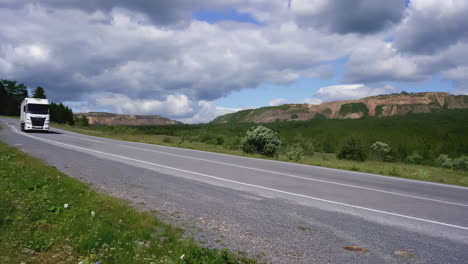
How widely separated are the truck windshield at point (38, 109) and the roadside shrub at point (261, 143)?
2096 cm

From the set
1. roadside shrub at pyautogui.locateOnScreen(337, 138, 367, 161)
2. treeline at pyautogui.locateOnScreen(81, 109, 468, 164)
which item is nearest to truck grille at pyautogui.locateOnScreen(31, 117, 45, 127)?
treeline at pyautogui.locateOnScreen(81, 109, 468, 164)

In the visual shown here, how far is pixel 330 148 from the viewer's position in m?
73.1

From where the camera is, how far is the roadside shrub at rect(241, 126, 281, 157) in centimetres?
2920

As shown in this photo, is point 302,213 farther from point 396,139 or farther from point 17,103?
point 17,103

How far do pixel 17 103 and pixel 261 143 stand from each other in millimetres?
111586

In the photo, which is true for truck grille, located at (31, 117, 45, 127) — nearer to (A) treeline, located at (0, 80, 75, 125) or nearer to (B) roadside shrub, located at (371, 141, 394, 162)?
(B) roadside shrub, located at (371, 141, 394, 162)

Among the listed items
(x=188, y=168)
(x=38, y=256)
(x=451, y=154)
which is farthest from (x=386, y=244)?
(x=451, y=154)

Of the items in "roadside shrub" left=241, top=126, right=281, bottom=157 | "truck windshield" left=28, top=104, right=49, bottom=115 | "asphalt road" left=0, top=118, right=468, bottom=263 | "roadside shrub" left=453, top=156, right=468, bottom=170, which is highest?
"truck windshield" left=28, top=104, right=49, bottom=115

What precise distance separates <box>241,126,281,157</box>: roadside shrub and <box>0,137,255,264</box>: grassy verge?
23.1 m

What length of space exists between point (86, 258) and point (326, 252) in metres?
3.10

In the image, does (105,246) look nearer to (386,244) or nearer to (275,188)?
(386,244)

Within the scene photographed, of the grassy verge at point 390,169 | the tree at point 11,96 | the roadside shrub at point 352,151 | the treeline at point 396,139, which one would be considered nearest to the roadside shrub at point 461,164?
the grassy verge at point 390,169

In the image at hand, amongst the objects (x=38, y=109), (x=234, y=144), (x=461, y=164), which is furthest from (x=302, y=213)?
(x=461, y=164)

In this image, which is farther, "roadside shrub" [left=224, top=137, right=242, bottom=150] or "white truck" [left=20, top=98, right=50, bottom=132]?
"roadside shrub" [left=224, top=137, right=242, bottom=150]
